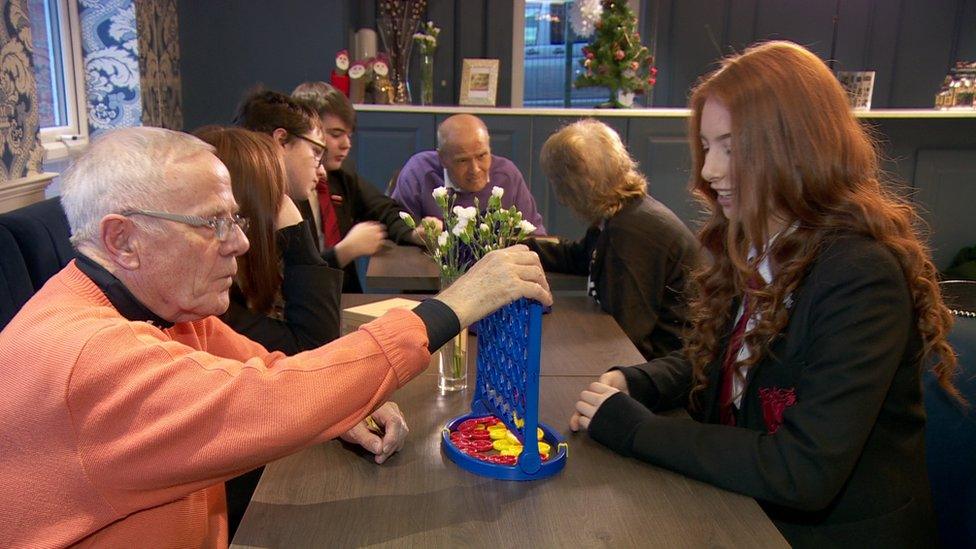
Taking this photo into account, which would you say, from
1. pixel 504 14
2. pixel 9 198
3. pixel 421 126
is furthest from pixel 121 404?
pixel 504 14

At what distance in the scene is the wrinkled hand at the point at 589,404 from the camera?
136cm

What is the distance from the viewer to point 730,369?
4.75 ft

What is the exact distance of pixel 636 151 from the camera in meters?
4.86

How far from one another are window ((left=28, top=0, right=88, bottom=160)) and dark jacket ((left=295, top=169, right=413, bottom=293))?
1.12 meters

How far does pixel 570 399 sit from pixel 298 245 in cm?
74

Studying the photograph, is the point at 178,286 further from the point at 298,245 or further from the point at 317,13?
the point at 317,13

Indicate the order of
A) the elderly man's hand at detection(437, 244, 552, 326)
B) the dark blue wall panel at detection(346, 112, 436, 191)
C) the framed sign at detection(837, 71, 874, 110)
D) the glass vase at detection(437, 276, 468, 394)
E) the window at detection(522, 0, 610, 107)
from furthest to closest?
the window at detection(522, 0, 610, 107) → the framed sign at detection(837, 71, 874, 110) → the dark blue wall panel at detection(346, 112, 436, 191) → the glass vase at detection(437, 276, 468, 394) → the elderly man's hand at detection(437, 244, 552, 326)

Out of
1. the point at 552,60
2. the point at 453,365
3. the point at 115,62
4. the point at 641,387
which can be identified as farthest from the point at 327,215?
the point at 552,60

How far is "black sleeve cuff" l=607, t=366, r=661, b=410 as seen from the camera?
150 centimetres

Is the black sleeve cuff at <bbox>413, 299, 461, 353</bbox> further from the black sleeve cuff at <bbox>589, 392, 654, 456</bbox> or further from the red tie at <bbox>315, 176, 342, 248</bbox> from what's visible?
the red tie at <bbox>315, 176, 342, 248</bbox>

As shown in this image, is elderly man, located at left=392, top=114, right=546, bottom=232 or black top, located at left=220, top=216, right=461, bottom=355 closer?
black top, located at left=220, top=216, right=461, bottom=355

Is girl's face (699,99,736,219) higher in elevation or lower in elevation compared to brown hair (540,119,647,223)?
higher

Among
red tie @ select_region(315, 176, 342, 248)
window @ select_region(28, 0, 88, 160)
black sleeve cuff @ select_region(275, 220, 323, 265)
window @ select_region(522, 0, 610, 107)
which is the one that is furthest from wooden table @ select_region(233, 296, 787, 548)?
window @ select_region(522, 0, 610, 107)

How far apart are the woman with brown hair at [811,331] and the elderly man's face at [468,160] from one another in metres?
2.11
